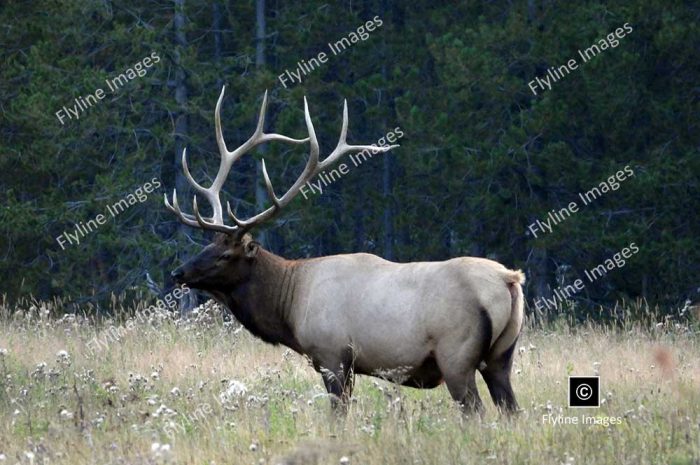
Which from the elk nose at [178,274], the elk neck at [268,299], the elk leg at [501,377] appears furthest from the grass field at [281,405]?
the elk nose at [178,274]

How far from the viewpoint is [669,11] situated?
62.7ft


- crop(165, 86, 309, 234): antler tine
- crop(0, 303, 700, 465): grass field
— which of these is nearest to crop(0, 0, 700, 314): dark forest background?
crop(0, 303, 700, 465): grass field

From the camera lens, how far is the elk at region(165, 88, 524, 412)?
8320 millimetres

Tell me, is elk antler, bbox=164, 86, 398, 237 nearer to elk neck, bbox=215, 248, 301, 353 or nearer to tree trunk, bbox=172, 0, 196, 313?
elk neck, bbox=215, 248, 301, 353

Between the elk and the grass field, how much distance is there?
0.26 m

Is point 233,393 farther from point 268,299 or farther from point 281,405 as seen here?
point 268,299

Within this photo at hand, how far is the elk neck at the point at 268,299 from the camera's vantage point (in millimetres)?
9648

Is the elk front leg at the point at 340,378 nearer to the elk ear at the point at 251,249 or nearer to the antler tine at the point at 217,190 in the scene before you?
the elk ear at the point at 251,249

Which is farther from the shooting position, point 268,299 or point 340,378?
point 268,299

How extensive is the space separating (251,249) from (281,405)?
1587mm

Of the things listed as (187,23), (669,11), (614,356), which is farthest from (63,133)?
(614,356)

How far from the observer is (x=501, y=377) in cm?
855

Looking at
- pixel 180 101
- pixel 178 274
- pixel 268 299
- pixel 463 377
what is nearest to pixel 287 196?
pixel 268 299

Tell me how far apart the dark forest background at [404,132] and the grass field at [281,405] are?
729 cm
